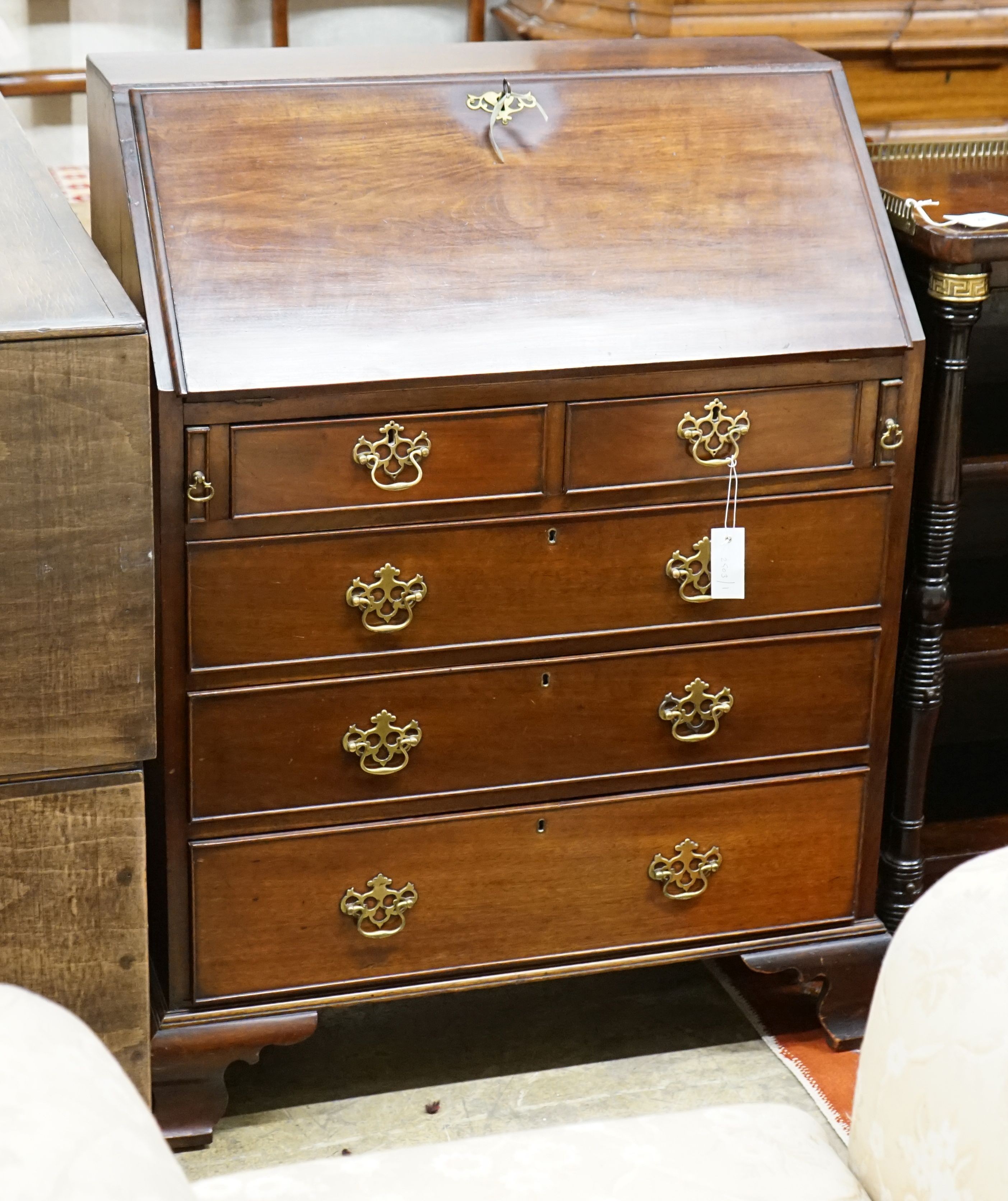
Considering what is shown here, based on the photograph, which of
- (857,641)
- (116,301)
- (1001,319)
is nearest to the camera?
(116,301)

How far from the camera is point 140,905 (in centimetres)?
187

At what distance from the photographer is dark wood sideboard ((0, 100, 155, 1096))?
1.64m

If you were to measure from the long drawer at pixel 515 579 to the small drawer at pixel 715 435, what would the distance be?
0.05 m

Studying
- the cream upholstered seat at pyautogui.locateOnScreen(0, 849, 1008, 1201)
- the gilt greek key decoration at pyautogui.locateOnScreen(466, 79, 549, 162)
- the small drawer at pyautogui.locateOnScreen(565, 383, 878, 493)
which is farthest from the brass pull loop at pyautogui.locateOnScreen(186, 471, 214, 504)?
the cream upholstered seat at pyautogui.locateOnScreen(0, 849, 1008, 1201)

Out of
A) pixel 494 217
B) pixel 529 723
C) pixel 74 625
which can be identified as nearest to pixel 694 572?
pixel 529 723

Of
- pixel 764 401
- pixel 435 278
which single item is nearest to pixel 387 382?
pixel 435 278

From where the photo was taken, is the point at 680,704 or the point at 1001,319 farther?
the point at 1001,319

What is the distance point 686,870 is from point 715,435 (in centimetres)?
59

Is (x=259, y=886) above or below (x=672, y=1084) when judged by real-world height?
above

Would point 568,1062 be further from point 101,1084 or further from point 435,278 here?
point 101,1084

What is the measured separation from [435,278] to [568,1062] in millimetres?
1128

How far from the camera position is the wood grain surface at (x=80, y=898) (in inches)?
70.8

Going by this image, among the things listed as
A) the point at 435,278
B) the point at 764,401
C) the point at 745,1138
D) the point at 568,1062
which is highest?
the point at 435,278

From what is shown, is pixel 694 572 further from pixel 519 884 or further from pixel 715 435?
pixel 519 884
